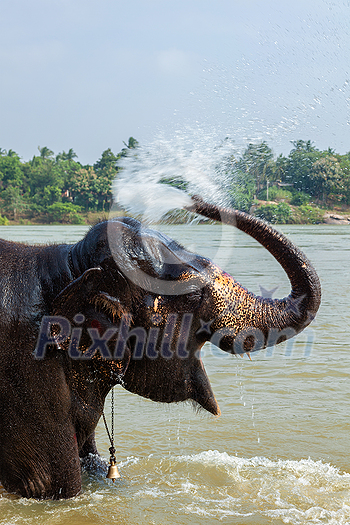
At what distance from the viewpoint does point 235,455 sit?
148 inches

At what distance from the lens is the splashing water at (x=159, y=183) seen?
2758 mm

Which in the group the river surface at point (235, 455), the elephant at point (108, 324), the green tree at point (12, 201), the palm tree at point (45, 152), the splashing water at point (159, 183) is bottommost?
the river surface at point (235, 455)

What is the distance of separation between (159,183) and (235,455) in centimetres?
192

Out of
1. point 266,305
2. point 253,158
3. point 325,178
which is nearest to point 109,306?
point 266,305

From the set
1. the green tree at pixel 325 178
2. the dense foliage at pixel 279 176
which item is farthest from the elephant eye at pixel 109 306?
the green tree at pixel 325 178

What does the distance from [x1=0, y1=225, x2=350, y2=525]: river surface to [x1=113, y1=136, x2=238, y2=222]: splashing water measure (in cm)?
17

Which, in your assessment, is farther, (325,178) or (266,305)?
(325,178)

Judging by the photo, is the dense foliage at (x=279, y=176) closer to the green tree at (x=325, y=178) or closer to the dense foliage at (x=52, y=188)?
the green tree at (x=325, y=178)

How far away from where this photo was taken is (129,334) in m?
2.60

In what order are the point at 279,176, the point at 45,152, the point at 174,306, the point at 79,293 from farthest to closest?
the point at 45,152
the point at 279,176
the point at 174,306
the point at 79,293

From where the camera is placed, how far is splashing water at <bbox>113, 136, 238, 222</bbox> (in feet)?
9.05

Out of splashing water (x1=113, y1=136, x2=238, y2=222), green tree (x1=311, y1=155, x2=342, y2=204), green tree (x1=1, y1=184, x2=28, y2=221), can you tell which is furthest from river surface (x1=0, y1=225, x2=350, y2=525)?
green tree (x1=1, y1=184, x2=28, y2=221)

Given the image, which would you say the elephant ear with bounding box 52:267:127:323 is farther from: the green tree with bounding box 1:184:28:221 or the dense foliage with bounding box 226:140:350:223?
the green tree with bounding box 1:184:28:221

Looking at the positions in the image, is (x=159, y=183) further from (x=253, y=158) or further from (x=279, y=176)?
(x=279, y=176)
